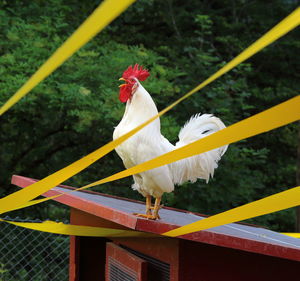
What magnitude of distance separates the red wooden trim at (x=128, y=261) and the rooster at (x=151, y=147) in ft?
0.72

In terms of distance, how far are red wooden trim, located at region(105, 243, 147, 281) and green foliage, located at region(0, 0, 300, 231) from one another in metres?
2.60

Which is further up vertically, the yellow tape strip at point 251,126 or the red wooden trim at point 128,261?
the yellow tape strip at point 251,126

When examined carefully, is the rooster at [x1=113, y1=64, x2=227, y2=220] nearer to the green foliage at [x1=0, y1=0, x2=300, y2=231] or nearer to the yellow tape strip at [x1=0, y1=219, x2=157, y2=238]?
the yellow tape strip at [x1=0, y1=219, x2=157, y2=238]

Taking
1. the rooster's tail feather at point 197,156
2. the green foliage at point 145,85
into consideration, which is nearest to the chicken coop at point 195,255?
the rooster's tail feather at point 197,156

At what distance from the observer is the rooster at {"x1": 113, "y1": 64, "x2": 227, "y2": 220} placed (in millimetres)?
2512

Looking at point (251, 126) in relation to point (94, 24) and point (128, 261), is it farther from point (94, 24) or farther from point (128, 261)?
point (128, 261)

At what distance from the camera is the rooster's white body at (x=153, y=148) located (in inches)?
99.0

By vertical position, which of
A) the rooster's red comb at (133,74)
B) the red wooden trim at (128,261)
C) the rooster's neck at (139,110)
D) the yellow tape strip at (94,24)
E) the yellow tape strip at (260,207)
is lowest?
the red wooden trim at (128,261)

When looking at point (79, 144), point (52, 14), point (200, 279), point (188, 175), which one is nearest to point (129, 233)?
point (200, 279)

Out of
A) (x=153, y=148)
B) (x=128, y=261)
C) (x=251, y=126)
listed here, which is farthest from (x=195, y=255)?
(x=251, y=126)

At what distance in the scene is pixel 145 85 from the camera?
564cm

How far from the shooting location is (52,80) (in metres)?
5.80

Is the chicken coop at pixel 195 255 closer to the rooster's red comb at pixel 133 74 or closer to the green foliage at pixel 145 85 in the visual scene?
the rooster's red comb at pixel 133 74

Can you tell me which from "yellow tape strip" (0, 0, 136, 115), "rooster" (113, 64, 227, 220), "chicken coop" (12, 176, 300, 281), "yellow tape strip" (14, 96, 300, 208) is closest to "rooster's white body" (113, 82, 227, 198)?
"rooster" (113, 64, 227, 220)
